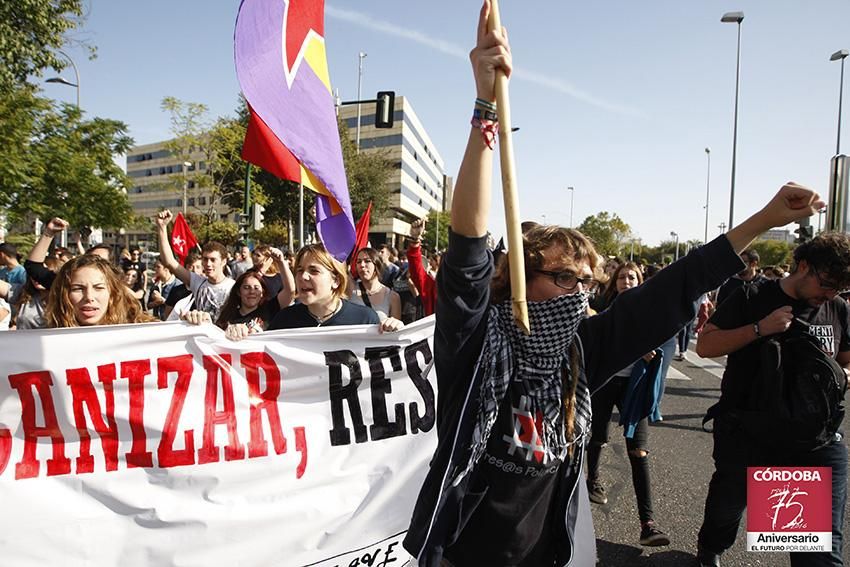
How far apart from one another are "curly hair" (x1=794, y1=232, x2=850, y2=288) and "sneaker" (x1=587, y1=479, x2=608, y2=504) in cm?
222

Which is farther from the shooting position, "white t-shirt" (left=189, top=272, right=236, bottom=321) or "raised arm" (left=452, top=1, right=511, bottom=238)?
"white t-shirt" (left=189, top=272, right=236, bottom=321)

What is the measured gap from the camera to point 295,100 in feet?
9.80

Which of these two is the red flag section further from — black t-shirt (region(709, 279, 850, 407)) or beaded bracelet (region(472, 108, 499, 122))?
black t-shirt (region(709, 279, 850, 407))

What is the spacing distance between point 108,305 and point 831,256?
3.71 m

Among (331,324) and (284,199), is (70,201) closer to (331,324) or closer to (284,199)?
(331,324)

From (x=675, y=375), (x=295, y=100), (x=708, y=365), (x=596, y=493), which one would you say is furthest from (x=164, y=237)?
(x=708, y=365)

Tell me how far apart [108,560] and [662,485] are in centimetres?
395

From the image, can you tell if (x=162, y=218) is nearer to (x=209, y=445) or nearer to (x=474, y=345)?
(x=209, y=445)

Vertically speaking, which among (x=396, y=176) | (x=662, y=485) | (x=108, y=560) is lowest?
(x=662, y=485)

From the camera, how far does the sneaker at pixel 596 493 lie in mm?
4207

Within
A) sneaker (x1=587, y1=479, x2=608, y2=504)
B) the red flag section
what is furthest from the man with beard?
the red flag section

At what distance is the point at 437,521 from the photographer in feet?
5.31

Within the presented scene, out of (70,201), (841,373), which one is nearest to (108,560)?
(841,373)

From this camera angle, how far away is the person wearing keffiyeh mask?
159 cm
